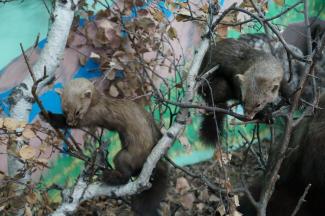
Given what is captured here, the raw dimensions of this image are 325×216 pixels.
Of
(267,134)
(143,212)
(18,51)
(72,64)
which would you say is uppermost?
(18,51)

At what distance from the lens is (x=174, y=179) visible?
3.39 m

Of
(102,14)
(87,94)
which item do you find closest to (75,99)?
(87,94)

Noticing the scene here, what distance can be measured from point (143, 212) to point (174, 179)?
43.8 inches

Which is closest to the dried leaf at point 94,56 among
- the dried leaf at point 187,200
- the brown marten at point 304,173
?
the dried leaf at point 187,200

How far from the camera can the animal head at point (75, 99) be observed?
204cm

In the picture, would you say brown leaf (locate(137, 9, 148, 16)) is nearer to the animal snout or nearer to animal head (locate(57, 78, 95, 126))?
animal head (locate(57, 78, 95, 126))

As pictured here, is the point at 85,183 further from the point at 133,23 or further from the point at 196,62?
the point at 133,23

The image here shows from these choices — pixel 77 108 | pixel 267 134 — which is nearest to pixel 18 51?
pixel 77 108

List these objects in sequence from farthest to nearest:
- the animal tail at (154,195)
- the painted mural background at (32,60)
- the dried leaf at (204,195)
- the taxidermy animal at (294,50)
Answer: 1. the taxidermy animal at (294,50)
2. the dried leaf at (204,195)
3. the painted mural background at (32,60)
4. the animal tail at (154,195)

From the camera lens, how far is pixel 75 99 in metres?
2.05

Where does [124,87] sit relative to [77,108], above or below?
below

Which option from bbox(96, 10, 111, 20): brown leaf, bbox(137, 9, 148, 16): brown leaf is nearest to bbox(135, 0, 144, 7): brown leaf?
bbox(137, 9, 148, 16): brown leaf

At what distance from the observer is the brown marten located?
2443mm

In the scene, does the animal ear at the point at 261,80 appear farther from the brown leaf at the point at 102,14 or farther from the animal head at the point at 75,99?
the brown leaf at the point at 102,14
